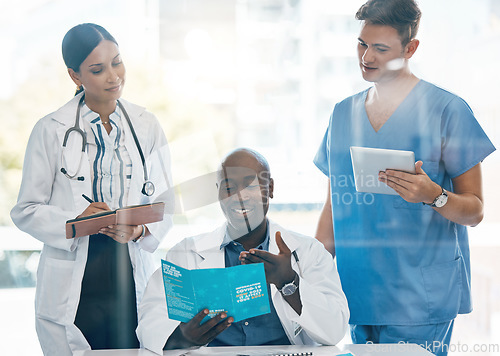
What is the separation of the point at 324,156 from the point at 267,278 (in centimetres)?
63

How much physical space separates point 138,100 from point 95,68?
0.28m

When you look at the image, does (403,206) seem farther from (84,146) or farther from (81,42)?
(81,42)

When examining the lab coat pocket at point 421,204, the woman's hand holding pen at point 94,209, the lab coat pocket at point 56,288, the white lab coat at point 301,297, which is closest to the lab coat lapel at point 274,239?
the white lab coat at point 301,297

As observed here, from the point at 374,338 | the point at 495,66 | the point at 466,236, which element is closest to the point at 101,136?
the point at 374,338

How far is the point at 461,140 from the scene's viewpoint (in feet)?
5.12

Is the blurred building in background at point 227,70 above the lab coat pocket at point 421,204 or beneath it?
above

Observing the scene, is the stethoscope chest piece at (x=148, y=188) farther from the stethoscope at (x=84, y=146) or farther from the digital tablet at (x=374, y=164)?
the digital tablet at (x=374, y=164)

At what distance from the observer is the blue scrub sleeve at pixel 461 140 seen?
1548 millimetres

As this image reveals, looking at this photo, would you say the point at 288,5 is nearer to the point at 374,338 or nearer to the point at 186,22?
the point at 186,22

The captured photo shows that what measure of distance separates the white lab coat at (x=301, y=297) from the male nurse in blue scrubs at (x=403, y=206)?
0.22 metres

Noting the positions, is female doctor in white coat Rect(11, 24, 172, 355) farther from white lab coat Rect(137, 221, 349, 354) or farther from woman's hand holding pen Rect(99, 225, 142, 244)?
white lab coat Rect(137, 221, 349, 354)

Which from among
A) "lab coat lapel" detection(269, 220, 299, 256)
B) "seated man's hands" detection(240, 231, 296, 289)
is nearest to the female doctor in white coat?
"lab coat lapel" detection(269, 220, 299, 256)

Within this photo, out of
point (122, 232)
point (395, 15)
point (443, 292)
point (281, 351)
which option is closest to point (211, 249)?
point (122, 232)

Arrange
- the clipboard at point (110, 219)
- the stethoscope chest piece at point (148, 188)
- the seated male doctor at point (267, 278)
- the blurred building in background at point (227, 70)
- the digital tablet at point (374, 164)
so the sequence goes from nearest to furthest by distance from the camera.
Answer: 1. the seated male doctor at point (267, 278)
2. the digital tablet at point (374, 164)
3. the clipboard at point (110, 219)
4. the stethoscope chest piece at point (148, 188)
5. the blurred building in background at point (227, 70)
